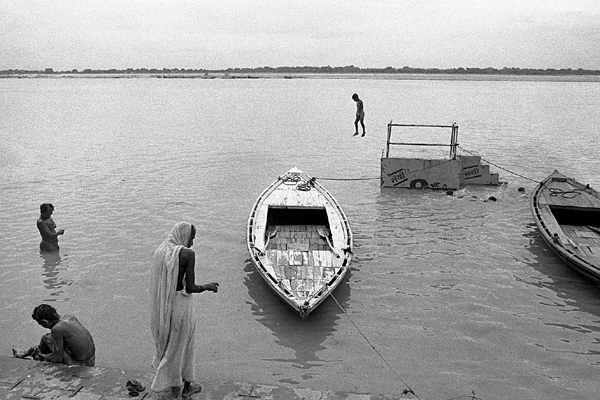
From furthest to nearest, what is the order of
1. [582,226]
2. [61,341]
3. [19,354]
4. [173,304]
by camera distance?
[582,226]
[19,354]
[61,341]
[173,304]

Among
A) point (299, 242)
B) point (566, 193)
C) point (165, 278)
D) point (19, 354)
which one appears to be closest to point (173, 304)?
point (165, 278)

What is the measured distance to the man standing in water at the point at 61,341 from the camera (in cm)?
553

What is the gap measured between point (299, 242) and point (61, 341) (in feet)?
17.1

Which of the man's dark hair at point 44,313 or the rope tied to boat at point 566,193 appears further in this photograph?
the rope tied to boat at point 566,193

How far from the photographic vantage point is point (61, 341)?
5574 mm

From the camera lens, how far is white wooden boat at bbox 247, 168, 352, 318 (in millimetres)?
7812

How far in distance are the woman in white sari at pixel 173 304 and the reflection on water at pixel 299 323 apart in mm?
2075

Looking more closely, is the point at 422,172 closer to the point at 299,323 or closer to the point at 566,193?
the point at 566,193

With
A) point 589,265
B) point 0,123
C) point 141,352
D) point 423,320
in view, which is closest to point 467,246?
point 589,265

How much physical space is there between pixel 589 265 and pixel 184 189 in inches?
448

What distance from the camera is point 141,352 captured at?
7117 mm

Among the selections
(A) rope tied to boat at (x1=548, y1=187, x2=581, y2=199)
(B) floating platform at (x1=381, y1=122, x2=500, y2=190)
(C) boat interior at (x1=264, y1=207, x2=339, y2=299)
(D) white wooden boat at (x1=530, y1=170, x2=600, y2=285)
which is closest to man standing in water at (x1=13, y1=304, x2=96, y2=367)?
(C) boat interior at (x1=264, y1=207, x2=339, y2=299)

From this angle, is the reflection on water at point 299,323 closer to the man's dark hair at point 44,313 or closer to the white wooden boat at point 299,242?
the white wooden boat at point 299,242

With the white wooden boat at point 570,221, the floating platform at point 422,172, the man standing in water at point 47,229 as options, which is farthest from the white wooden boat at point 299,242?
the white wooden boat at point 570,221
